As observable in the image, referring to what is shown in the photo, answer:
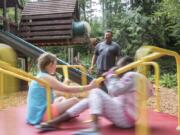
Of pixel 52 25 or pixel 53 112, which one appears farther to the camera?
pixel 52 25

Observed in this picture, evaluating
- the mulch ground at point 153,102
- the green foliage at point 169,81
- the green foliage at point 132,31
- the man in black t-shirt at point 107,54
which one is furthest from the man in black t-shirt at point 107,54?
the green foliage at point 132,31

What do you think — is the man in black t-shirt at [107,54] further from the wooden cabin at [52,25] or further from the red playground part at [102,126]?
the wooden cabin at [52,25]

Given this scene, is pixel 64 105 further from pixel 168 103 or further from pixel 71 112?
pixel 168 103

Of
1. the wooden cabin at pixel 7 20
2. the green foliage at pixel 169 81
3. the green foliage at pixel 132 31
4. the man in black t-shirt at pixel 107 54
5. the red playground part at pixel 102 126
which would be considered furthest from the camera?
the green foliage at pixel 132 31

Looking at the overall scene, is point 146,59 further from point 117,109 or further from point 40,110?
point 40,110

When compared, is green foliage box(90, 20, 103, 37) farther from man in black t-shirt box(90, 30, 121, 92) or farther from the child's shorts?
the child's shorts

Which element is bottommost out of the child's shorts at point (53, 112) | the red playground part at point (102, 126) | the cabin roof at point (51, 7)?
the red playground part at point (102, 126)

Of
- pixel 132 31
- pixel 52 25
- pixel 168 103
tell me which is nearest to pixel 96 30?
pixel 132 31

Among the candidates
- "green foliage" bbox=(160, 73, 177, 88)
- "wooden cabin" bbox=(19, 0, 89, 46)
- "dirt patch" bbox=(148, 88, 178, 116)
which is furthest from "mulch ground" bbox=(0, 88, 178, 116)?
"wooden cabin" bbox=(19, 0, 89, 46)

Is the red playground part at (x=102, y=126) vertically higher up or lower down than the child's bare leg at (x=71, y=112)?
lower down

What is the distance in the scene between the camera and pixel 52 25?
15.1 m

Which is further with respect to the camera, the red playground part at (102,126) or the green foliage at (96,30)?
the green foliage at (96,30)

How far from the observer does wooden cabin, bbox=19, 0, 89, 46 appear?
47.9 feet

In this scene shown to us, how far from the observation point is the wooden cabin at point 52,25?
14609mm
